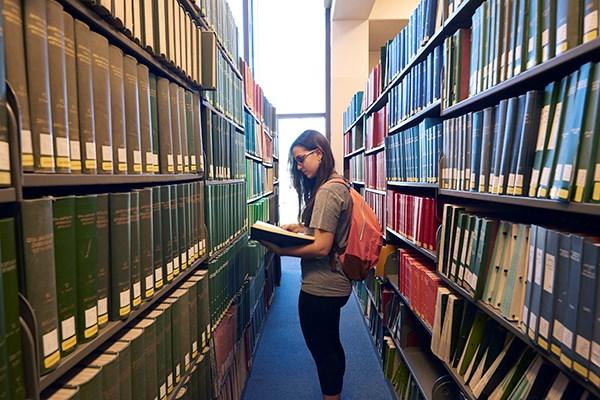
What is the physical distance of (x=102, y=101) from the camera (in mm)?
790

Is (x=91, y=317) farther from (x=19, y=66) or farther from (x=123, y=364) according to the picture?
(x=19, y=66)

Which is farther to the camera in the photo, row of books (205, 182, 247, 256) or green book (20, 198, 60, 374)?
row of books (205, 182, 247, 256)

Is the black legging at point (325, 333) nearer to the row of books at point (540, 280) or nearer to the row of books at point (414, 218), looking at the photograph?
the row of books at point (414, 218)

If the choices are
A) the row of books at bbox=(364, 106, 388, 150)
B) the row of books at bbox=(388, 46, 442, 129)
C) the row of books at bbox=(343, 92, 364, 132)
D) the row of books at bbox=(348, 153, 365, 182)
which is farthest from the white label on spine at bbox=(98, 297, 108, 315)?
the row of books at bbox=(343, 92, 364, 132)

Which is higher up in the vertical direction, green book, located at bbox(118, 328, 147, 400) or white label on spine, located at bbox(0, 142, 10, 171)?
white label on spine, located at bbox(0, 142, 10, 171)

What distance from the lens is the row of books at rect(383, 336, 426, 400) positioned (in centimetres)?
191

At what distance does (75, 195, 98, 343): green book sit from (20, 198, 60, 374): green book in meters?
0.08

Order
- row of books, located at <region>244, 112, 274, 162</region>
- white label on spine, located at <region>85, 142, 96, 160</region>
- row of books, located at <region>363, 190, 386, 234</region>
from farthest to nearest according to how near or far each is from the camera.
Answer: row of books, located at <region>244, 112, 274, 162</region>, row of books, located at <region>363, 190, 386, 234</region>, white label on spine, located at <region>85, 142, 96, 160</region>

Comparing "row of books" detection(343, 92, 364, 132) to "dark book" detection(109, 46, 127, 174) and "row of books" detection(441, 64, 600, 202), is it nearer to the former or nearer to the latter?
"row of books" detection(441, 64, 600, 202)

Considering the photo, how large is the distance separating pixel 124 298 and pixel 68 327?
0.19 metres

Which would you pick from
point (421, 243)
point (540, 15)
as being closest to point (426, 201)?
point (421, 243)

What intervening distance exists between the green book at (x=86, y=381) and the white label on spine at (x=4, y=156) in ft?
1.36

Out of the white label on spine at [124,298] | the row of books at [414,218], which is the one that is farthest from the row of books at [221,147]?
the row of books at [414,218]

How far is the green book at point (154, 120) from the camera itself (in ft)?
3.49
